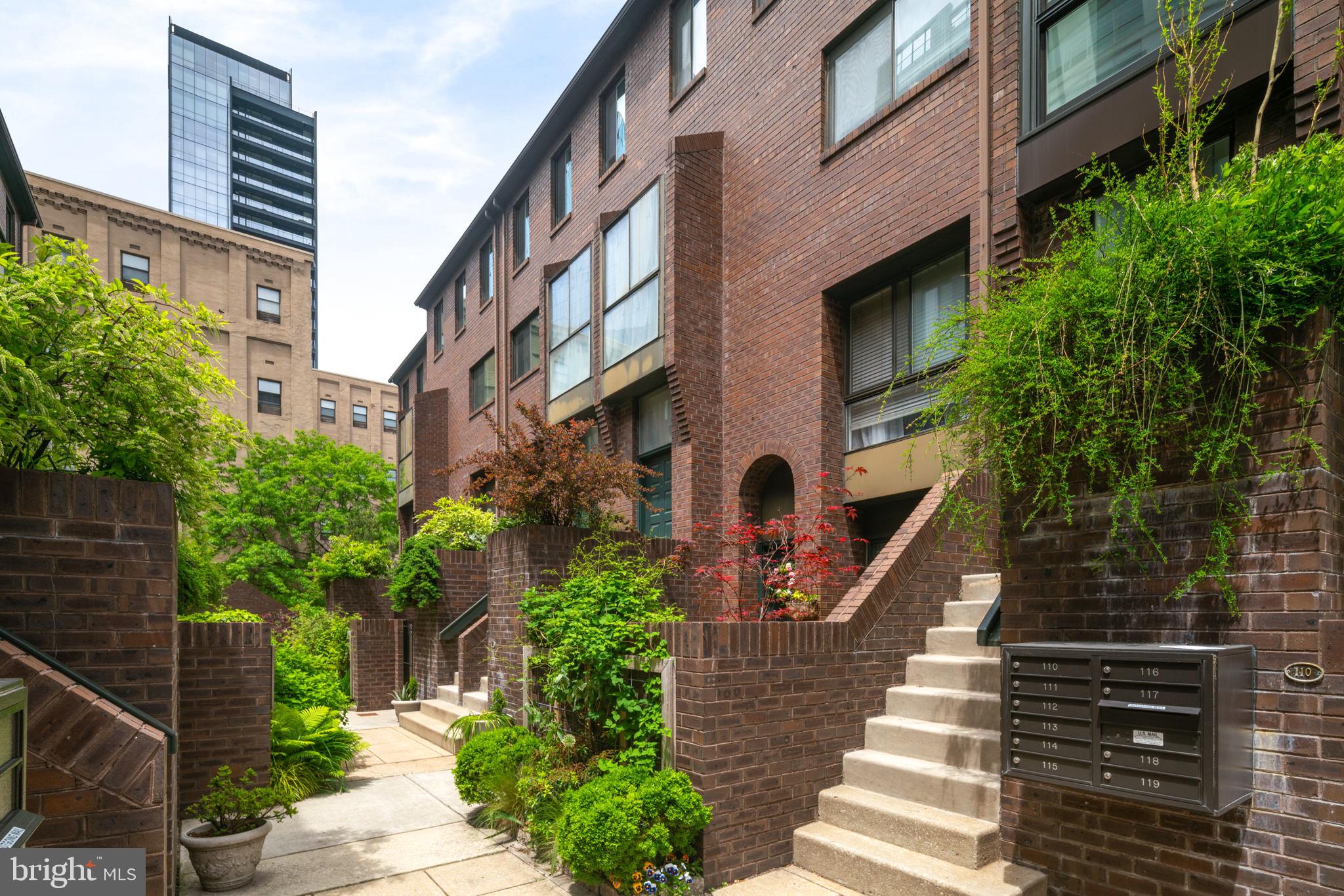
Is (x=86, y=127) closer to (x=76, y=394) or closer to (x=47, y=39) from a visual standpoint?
(x=47, y=39)

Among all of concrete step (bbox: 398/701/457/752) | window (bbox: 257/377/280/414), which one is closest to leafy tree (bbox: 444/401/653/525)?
concrete step (bbox: 398/701/457/752)

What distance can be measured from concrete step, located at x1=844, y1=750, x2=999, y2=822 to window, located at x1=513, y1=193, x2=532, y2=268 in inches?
652

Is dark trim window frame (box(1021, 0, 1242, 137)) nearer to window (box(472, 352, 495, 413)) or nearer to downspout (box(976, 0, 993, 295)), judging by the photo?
downspout (box(976, 0, 993, 295))

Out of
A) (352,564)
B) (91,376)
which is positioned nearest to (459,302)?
(352,564)

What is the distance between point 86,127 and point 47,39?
33826mm

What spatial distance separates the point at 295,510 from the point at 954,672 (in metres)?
30.8

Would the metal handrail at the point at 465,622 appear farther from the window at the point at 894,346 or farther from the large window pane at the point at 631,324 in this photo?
the window at the point at 894,346

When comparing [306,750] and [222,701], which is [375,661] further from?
[222,701]

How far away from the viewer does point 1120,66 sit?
6.35 m

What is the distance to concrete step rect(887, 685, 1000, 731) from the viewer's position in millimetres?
5281

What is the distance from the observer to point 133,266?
106ft

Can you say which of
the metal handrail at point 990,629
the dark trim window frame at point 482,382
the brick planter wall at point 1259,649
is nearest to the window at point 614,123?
the dark trim window frame at point 482,382

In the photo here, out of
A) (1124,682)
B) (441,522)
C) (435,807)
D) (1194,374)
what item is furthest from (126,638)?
(441,522)

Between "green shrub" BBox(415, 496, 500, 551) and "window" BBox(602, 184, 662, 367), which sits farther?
"green shrub" BBox(415, 496, 500, 551)
